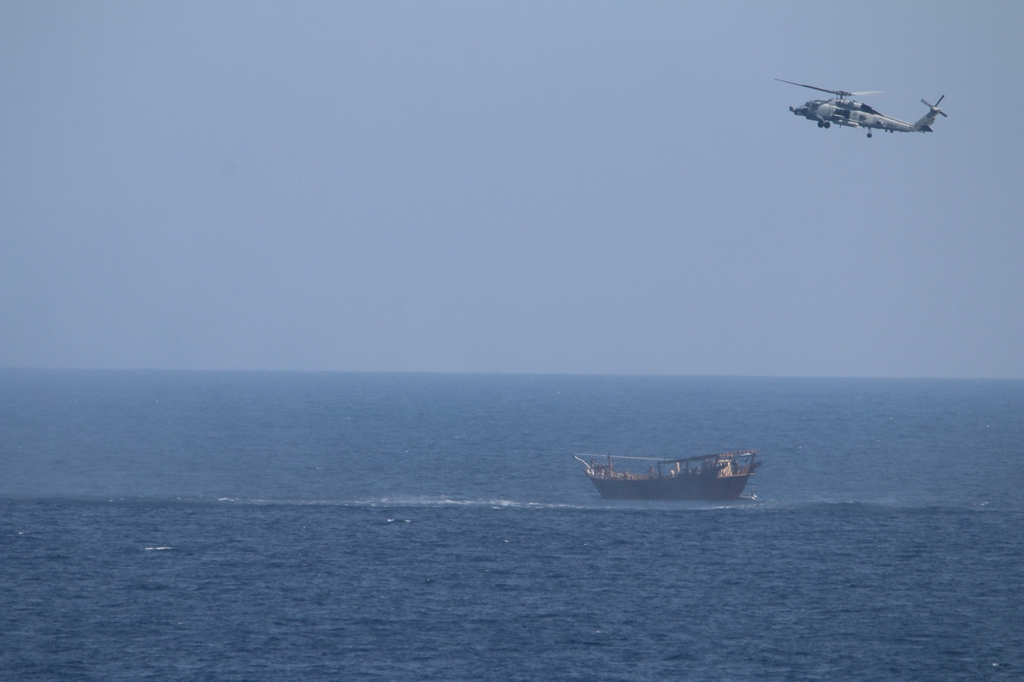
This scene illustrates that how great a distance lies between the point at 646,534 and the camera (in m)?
82.3

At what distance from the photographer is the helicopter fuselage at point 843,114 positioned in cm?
7056

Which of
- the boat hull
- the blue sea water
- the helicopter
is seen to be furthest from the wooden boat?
the helicopter

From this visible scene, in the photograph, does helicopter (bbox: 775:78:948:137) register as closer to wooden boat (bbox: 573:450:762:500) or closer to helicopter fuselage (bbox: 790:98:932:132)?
helicopter fuselage (bbox: 790:98:932:132)

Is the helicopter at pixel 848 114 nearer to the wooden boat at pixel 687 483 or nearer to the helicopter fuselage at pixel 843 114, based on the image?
the helicopter fuselage at pixel 843 114

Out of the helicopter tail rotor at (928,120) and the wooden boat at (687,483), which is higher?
the helicopter tail rotor at (928,120)

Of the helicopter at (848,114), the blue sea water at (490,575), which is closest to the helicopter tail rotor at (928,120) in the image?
the helicopter at (848,114)

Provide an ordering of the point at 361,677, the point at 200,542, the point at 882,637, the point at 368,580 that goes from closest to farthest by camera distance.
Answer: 1. the point at 361,677
2. the point at 882,637
3. the point at 368,580
4. the point at 200,542

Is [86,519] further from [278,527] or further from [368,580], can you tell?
[368,580]

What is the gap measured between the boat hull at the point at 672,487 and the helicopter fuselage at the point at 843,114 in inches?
1548

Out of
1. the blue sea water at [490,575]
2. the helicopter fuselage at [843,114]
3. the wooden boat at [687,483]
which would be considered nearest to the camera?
the blue sea water at [490,575]

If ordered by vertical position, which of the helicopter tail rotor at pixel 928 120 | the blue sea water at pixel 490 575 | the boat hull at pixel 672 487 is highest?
the helicopter tail rotor at pixel 928 120

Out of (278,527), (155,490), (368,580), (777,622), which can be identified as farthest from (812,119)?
(155,490)

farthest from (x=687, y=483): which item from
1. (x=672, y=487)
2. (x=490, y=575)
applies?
(x=490, y=575)

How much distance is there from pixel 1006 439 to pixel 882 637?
132 meters
